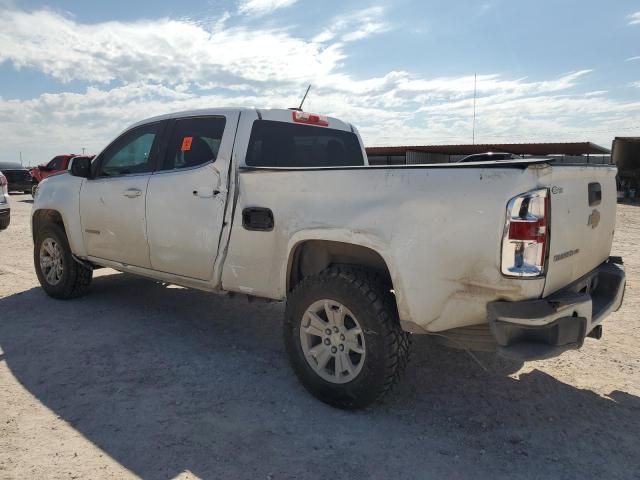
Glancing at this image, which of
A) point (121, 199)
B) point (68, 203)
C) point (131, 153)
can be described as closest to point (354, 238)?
point (121, 199)

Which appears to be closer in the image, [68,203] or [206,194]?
[206,194]

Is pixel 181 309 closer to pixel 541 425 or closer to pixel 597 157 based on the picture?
pixel 541 425

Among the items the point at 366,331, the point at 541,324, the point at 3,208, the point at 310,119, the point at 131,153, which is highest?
the point at 310,119

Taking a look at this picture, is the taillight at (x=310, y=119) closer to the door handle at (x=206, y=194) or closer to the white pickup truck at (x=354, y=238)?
the white pickup truck at (x=354, y=238)

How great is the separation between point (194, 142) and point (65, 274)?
2453 millimetres

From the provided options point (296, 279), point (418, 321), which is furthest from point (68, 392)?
point (418, 321)

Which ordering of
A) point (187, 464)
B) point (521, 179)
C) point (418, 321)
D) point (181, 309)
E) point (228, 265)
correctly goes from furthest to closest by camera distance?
point (181, 309)
point (228, 265)
point (418, 321)
point (187, 464)
point (521, 179)

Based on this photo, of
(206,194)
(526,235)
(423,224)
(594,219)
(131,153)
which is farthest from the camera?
(131,153)

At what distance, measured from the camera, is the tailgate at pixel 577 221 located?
2.67m

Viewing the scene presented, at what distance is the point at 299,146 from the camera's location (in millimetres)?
4426

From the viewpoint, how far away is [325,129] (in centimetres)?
474

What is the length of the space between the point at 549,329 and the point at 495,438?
77cm

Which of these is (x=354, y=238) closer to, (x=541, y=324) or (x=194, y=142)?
(x=541, y=324)

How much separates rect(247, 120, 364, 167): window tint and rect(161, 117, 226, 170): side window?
1.01ft
